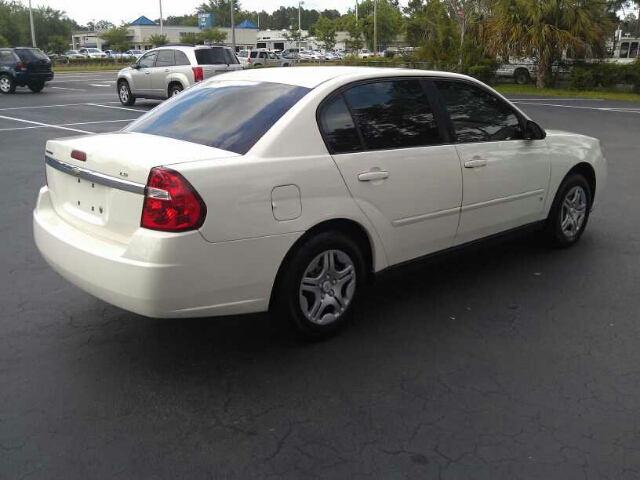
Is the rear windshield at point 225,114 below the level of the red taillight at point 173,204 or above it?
above

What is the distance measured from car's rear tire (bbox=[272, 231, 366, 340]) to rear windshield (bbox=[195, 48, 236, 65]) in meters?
15.7

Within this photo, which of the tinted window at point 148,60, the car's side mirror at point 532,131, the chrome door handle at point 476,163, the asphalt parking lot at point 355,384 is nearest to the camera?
the asphalt parking lot at point 355,384

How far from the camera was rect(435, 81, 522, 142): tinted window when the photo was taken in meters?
4.62

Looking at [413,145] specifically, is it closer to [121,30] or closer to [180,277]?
[180,277]

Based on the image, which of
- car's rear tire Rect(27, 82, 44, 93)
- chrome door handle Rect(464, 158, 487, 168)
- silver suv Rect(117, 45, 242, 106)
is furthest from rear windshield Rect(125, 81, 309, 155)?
car's rear tire Rect(27, 82, 44, 93)

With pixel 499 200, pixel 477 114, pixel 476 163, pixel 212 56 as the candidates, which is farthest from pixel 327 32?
pixel 476 163

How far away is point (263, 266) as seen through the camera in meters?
3.50

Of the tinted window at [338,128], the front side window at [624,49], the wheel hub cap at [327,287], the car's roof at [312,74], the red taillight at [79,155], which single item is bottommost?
the wheel hub cap at [327,287]

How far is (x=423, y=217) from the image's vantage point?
430 centimetres

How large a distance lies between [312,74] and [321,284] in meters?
1.42

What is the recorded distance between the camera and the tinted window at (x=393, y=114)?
409cm

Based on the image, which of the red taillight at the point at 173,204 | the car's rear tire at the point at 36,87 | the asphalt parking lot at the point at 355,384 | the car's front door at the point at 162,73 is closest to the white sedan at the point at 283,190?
the red taillight at the point at 173,204

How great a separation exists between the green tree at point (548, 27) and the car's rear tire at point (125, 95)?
1558 centimetres

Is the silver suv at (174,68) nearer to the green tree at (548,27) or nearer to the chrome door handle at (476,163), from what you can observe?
the green tree at (548,27)
